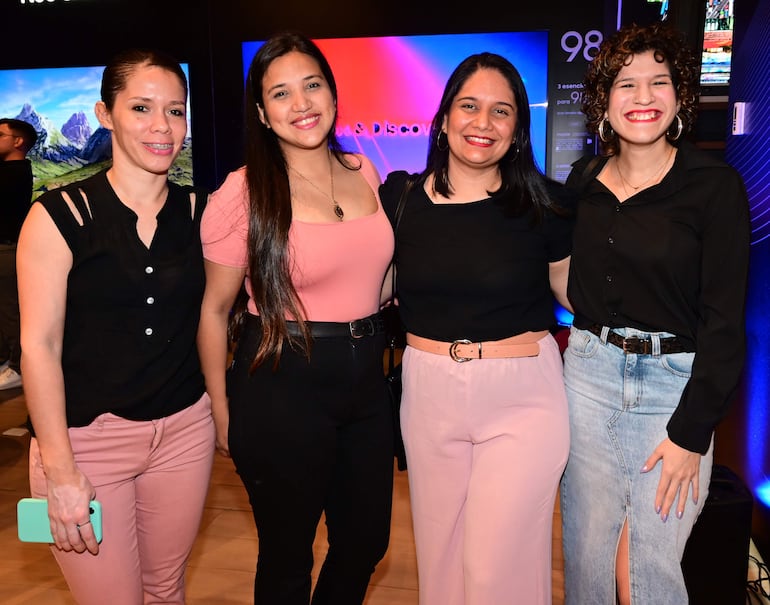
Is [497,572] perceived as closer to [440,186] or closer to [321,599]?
[321,599]

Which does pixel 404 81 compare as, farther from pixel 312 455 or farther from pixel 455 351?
pixel 312 455

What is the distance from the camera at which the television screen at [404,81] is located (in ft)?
21.4

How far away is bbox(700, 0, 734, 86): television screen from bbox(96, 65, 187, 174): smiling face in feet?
8.20

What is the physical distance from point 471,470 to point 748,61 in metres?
2.12

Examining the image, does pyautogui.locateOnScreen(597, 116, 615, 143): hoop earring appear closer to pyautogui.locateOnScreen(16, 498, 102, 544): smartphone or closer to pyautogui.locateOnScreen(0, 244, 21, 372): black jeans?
pyautogui.locateOnScreen(16, 498, 102, 544): smartphone

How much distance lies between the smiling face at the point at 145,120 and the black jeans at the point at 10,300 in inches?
158

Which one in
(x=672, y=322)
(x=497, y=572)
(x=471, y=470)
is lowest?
(x=497, y=572)

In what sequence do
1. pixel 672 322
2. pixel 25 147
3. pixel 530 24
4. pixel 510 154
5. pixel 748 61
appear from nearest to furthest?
pixel 672 322
pixel 510 154
pixel 748 61
pixel 25 147
pixel 530 24

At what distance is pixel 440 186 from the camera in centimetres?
223

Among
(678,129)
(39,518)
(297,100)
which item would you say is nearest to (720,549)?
(678,129)

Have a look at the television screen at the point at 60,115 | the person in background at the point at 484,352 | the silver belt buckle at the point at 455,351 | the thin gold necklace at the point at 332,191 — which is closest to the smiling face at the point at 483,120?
the person in background at the point at 484,352

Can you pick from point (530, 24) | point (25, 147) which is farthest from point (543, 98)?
point (25, 147)

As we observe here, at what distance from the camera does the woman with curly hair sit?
6.10 ft

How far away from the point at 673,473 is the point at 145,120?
1675 millimetres
